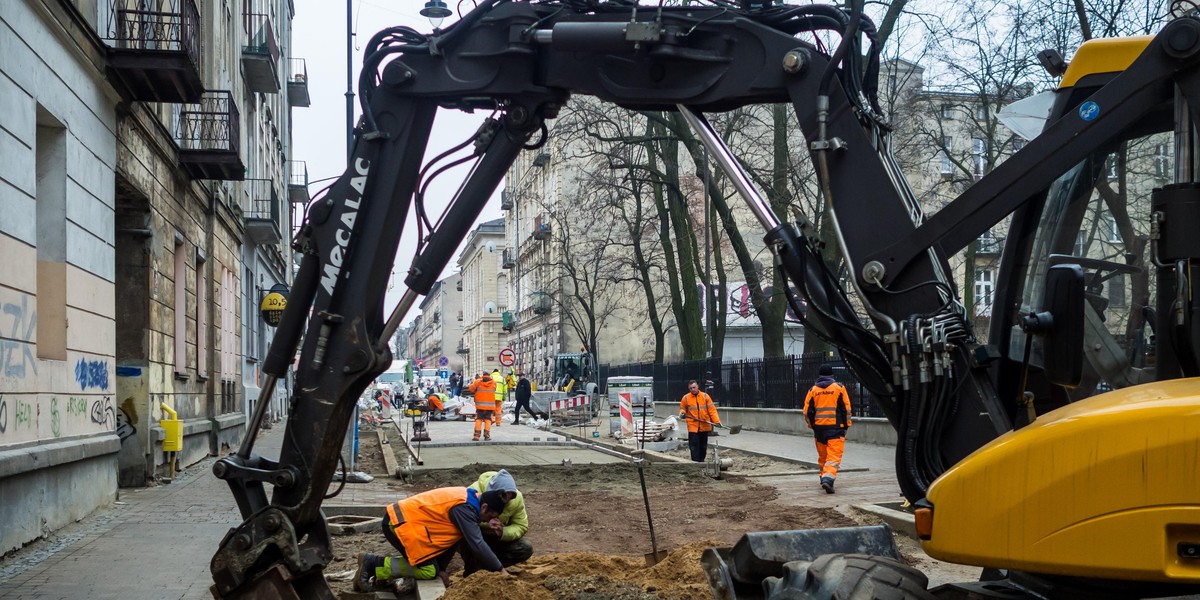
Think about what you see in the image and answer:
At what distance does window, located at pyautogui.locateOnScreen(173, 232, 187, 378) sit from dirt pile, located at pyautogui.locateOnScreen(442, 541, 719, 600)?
11.4 meters

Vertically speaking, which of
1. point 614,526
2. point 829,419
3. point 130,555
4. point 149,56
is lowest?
point 614,526

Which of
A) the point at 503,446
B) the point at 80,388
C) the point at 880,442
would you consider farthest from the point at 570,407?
the point at 80,388

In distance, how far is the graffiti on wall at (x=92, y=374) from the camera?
40.1 feet

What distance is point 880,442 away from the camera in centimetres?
2388

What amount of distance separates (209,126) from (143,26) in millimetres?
5274

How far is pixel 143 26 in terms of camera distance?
47.9ft

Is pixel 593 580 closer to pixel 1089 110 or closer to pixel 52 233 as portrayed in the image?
pixel 1089 110

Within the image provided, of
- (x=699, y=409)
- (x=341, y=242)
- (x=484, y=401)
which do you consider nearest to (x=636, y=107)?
(x=341, y=242)

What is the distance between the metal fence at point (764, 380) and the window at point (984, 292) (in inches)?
764

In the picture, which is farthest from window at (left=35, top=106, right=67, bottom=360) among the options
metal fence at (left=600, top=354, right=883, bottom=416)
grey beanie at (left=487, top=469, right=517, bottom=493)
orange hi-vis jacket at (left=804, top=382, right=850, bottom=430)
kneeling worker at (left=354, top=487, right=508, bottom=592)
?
metal fence at (left=600, top=354, right=883, bottom=416)

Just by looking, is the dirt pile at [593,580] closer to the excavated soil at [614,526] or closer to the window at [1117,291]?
the excavated soil at [614,526]

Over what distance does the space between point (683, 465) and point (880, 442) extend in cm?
642

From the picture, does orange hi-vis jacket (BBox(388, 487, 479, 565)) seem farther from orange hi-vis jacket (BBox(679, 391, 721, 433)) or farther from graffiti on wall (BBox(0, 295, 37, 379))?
orange hi-vis jacket (BBox(679, 391, 721, 433))

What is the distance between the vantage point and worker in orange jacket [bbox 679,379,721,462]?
755 inches
